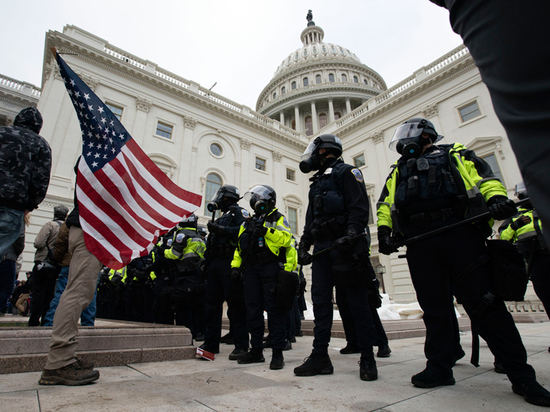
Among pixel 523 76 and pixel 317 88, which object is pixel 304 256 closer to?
pixel 523 76

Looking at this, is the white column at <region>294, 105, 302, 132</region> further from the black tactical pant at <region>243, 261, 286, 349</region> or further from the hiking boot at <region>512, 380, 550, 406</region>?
the hiking boot at <region>512, 380, 550, 406</region>

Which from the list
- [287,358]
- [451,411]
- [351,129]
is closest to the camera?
[451,411]

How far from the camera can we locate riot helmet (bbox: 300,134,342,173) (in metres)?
3.49

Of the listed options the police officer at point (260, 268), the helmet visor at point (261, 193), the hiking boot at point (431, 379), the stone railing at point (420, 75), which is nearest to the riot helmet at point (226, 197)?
the helmet visor at point (261, 193)

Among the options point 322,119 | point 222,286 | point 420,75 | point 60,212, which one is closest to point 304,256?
point 222,286

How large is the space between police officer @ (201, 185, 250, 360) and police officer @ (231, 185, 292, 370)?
0.42 m

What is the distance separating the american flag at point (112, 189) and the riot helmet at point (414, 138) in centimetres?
292

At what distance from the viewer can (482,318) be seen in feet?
7.21

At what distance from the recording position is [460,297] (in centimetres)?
263

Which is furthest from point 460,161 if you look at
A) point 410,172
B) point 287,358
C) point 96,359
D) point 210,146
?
point 210,146

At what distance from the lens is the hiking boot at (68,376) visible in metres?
2.22

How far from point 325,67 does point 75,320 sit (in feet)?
159

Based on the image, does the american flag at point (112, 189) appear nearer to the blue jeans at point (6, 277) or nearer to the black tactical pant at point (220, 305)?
the black tactical pant at point (220, 305)

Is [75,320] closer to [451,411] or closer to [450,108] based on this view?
[451,411]
